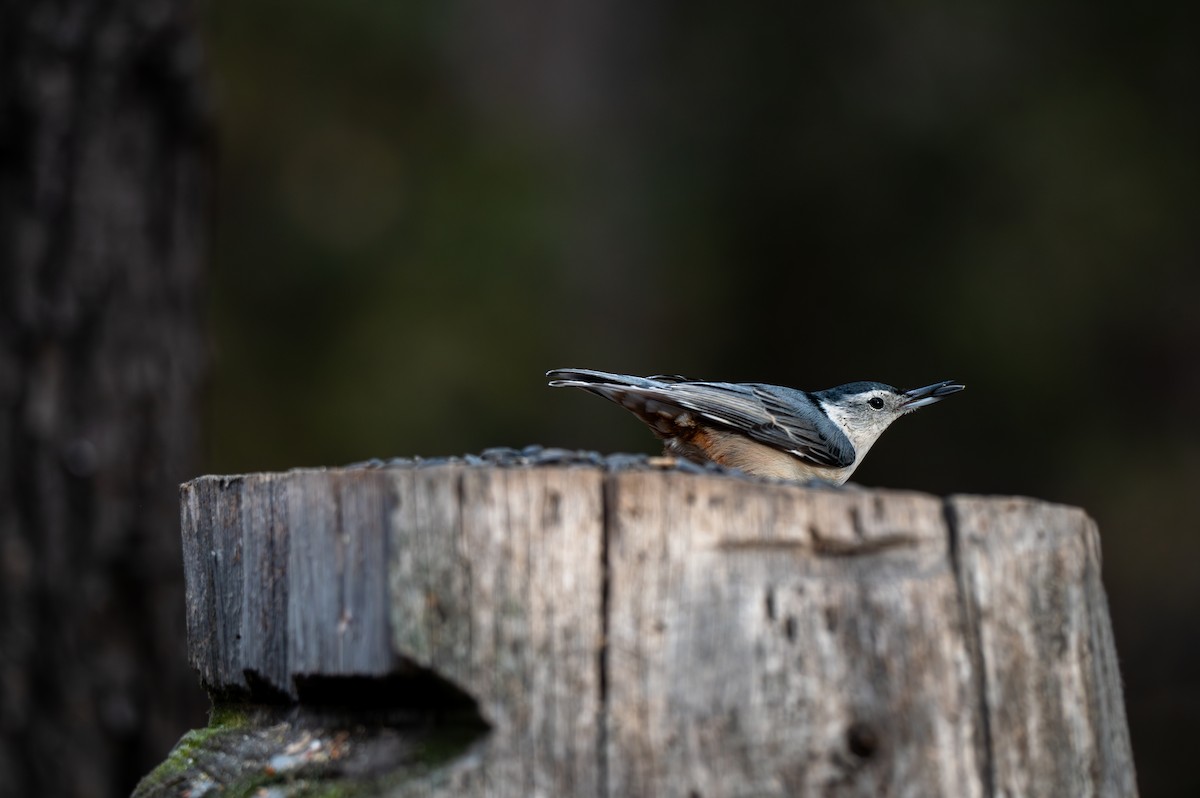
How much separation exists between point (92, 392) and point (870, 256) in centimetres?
604

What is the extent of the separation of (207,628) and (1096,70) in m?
7.72

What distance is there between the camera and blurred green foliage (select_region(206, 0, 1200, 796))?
25.5 ft

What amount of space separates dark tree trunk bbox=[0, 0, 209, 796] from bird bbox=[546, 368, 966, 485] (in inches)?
65.5

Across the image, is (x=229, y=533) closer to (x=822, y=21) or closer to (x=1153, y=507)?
(x=1153, y=507)

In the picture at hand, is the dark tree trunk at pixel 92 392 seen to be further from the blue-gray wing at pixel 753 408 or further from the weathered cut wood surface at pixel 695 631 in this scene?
the weathered cut wood surface at pixel 695 631

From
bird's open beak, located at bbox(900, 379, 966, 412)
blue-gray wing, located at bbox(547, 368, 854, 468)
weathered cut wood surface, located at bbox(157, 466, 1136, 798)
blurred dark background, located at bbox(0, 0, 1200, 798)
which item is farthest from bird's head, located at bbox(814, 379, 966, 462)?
blurred dark background, located at bbox(0, 0, 1200, 798)

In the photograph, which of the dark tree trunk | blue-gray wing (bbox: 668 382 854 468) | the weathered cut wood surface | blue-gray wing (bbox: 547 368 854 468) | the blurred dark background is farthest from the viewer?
the blurred dark background

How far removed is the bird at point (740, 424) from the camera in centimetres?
314

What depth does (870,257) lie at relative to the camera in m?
8.88

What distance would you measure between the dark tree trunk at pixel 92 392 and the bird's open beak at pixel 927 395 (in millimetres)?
2328

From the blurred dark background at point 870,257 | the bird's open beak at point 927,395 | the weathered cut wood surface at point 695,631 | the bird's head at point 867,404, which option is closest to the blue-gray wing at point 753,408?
the bird's head at point 867,404

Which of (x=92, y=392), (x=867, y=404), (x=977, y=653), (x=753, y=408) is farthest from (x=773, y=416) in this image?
(x=92, y=392)

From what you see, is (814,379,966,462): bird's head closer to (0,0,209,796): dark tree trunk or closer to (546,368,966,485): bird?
(546,368,966,485): bird

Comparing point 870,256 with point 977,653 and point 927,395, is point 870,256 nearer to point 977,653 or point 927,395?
point 927,395
